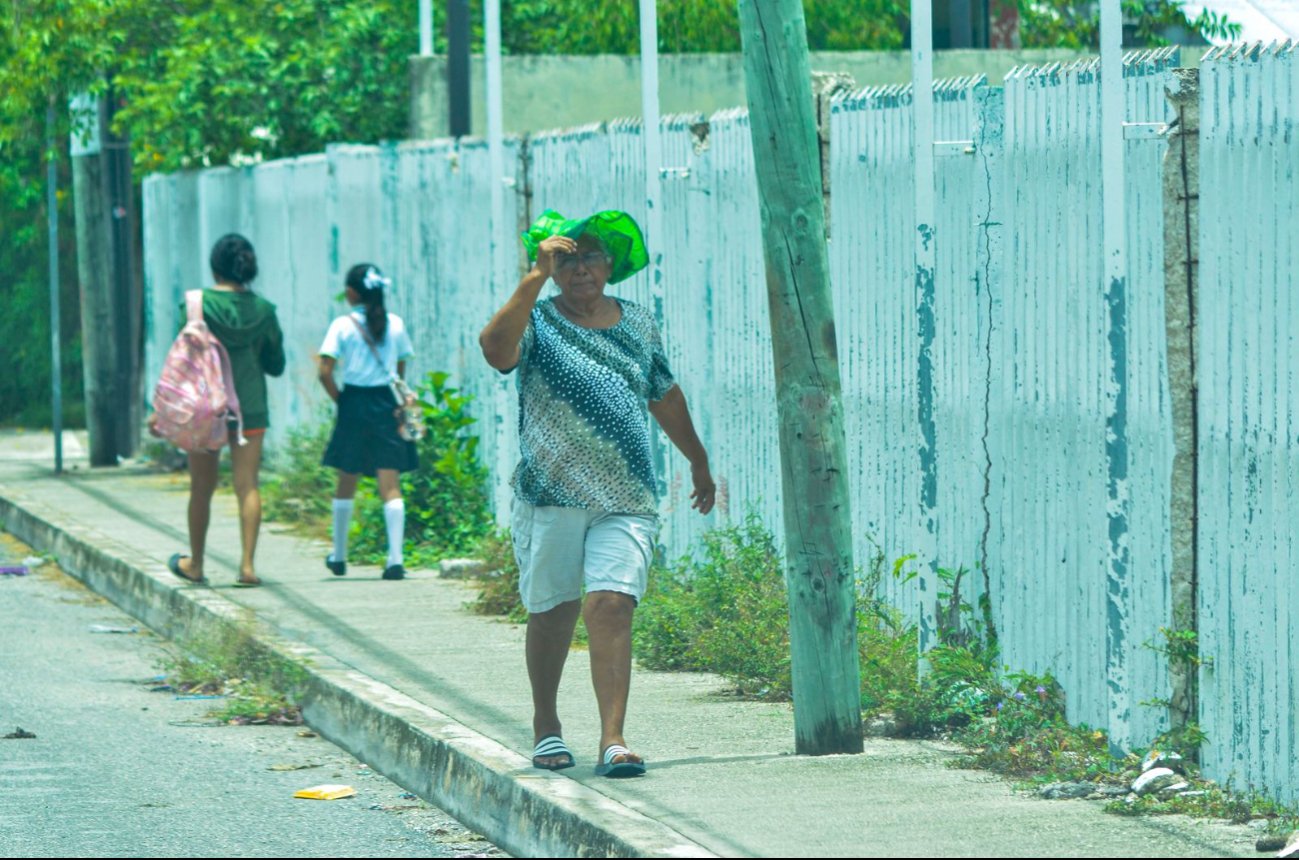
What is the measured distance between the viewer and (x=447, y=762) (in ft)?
23.6

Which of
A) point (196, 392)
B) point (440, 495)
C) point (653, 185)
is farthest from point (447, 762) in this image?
point (440, 495)

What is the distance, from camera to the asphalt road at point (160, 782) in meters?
6.56

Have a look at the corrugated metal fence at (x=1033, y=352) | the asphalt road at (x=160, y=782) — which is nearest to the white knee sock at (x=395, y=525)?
the asphalt road at (x=160, y=782)

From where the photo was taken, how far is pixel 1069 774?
656 cm

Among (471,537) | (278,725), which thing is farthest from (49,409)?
(278,725)

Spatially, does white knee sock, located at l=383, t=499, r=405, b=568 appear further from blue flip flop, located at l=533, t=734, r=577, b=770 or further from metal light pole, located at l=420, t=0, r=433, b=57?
blue flip flop, located at l=533, t=734, r=577, b=770

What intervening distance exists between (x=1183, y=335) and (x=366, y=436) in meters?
6.15

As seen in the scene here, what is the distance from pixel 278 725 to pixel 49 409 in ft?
53.9

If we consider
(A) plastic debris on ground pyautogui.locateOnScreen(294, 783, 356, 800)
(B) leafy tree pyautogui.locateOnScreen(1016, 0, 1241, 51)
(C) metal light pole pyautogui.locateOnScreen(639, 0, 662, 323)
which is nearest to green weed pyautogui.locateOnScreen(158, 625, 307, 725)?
(A) plastic debris on ground pyautogui.locateOnScreen(294, 783, 356, 800)

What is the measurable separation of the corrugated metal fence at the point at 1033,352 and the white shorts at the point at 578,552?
55.0 inches

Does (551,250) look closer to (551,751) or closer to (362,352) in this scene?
(551,751)

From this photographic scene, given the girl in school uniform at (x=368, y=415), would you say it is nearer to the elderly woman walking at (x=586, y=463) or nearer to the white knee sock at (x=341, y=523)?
the white knee sock at (x=341, y=523)

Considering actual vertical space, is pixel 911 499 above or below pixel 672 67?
below

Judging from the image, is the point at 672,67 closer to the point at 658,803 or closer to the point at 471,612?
the point at 471,612
